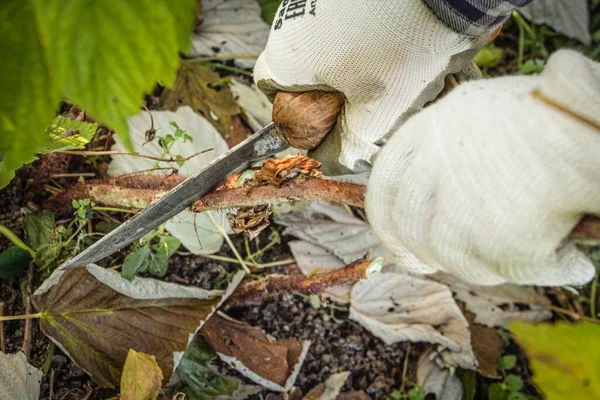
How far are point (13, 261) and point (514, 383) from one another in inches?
56.3

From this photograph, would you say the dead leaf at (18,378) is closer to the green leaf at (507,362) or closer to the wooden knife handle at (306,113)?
the wooden knife handle at (306,113)

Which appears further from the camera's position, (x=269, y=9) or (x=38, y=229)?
(x=269, y=9)

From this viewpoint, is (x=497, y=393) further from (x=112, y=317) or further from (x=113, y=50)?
(x=113, y=50)

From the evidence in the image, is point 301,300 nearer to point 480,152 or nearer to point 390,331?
point 390,331

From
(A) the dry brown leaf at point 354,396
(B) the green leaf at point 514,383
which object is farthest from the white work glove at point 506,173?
(B) the green leaf at point 514,383

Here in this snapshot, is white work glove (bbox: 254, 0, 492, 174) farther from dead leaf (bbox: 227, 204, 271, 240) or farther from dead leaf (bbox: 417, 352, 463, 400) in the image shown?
Result: dead leaf (bbox: 417, 352, 463, 400)

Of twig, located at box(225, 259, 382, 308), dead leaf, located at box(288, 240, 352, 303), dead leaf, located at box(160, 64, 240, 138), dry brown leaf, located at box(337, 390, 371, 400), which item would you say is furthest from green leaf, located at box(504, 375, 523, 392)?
dead leaf, located at box(160, 64, 240, 138)

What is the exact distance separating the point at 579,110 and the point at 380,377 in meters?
1.07

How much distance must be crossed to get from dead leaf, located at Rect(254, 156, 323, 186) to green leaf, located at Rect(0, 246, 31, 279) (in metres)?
0.66

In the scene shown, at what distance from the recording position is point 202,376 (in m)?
1.26

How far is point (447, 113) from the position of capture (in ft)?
2.01

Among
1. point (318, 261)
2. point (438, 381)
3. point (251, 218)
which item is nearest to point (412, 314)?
point (438, 381)

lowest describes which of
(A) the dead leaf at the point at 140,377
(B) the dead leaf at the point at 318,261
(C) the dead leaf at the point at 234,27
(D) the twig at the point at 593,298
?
(D) the twig at the point at 593,298

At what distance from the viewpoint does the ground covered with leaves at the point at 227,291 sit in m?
1.01
